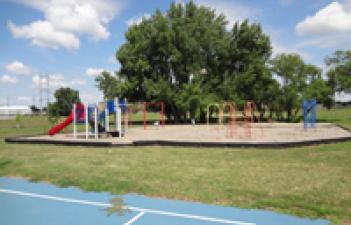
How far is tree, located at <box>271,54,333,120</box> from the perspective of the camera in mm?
32156

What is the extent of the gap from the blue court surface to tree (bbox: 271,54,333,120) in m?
30.1

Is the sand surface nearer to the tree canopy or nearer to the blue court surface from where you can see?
the blue court surface

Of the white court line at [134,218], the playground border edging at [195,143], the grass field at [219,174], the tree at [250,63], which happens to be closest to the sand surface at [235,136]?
the playground border edging at [195,143]

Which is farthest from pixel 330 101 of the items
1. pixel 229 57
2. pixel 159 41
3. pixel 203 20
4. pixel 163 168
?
pixel 163 168

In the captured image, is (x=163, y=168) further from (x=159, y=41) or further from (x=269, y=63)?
(x=269, y=63)

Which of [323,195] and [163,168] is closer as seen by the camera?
[323,195]

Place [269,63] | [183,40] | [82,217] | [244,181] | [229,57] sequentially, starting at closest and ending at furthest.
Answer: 1. [82,217]
2. [244,181]
3. [183,40]
4. [229,57]
5. [269,63]

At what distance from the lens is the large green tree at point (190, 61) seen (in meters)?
30.0

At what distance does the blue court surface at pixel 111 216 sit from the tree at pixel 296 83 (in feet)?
98.7

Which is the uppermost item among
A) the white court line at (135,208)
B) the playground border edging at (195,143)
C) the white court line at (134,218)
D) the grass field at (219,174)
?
the playground border edging at (195,143)

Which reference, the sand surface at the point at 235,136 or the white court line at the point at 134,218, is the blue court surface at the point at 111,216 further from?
the sand surface at the point at 235,136

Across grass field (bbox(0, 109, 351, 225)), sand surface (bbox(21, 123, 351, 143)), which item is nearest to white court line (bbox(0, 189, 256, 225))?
grass field (bbox(0, 109, 351, 225))

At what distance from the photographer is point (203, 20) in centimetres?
3222

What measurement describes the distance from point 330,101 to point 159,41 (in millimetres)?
20596
